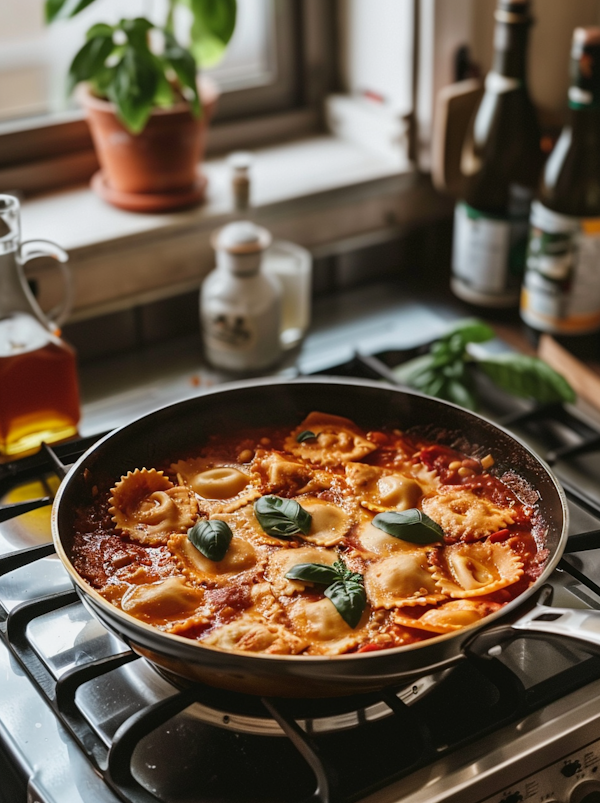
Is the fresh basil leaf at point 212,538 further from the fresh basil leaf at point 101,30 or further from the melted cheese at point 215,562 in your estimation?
the fresh basil leaf at point 101,30

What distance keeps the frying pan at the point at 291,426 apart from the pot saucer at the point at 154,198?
544 mm

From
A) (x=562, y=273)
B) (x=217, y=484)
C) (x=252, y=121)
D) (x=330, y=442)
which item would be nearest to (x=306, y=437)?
(x=330, y=442)

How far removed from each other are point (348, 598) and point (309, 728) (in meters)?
0.12

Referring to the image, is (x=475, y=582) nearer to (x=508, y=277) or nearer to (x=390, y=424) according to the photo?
(x=390, y=424)

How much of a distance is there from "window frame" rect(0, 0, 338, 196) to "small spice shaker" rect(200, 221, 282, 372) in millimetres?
418

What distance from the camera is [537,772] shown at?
2.73ft

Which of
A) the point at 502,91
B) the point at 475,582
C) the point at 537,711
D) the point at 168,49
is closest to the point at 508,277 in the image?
the point at 502,91

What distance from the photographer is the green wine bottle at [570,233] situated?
1421 millimetres

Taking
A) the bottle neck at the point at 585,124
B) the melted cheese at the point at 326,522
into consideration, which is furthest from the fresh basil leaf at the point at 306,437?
the bottle neck at the point at 585,124

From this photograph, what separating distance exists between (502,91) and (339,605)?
1.01 meters

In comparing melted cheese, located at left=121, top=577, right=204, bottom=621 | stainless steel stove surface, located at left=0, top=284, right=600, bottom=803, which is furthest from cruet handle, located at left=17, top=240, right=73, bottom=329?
melted cheese, located at left=121, top=577, right=204, bottom=621

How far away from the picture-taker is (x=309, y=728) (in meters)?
0.85

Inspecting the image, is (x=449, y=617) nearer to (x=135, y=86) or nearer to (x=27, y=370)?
(x=27, y=370)

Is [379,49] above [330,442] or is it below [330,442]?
above
